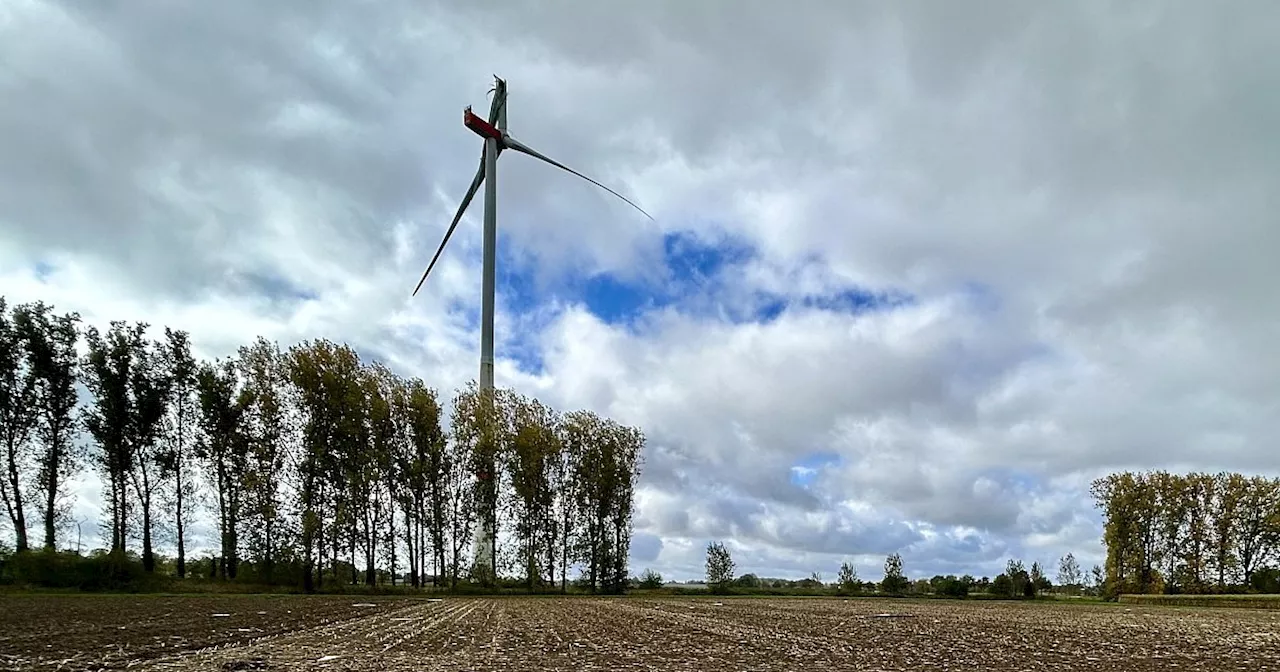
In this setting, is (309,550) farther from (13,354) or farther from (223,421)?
(13,354)

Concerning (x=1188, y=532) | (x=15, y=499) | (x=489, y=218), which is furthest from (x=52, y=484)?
(x=1188, y=532)

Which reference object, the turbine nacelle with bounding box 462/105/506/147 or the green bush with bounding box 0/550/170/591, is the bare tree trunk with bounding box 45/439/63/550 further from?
the turbine nacelle with bounding box 462/105/506/147

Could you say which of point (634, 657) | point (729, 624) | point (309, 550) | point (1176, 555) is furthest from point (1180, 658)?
point (1176, 555)

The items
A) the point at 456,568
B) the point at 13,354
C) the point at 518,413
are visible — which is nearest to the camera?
the point at 13,354

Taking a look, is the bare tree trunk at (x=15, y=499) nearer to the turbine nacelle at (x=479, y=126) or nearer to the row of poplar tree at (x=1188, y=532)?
the turbine nacelle at (x=479, y=126)

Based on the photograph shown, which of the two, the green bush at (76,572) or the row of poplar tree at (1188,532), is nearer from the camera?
the green bush at (76,572)

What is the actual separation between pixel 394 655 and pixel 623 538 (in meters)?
51.5

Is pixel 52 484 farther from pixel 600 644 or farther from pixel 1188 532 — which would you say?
pixel 1188 532

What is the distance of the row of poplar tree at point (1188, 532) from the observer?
66.0 metres

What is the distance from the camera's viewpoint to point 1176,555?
67375mm

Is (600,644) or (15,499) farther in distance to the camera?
(15,499)

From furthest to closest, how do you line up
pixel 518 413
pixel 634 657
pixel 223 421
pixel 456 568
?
pixel 518 413
pixel 456 568
pixel 223 421
pixel 634 657

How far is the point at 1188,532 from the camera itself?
67.9 metres

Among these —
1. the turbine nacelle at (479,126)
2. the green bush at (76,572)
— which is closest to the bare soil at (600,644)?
the green bush at (76,572)
